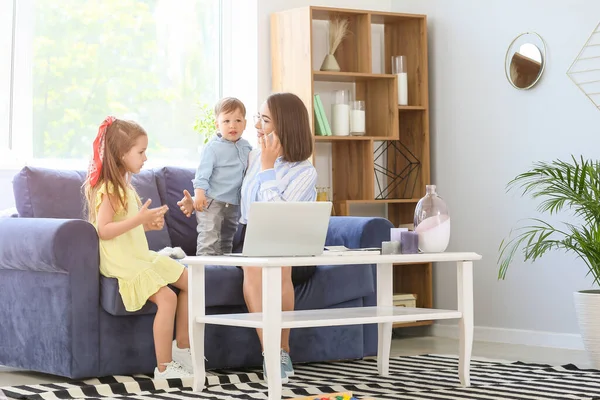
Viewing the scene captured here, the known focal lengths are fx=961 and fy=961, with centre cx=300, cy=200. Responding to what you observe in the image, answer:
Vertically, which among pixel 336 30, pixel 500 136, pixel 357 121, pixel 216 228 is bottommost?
pixel 216 228

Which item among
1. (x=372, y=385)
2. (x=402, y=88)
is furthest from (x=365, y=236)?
(x=402, y=88)

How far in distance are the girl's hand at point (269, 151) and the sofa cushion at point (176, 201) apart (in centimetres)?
98

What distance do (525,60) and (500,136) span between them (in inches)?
16.0

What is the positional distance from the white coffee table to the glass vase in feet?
0.26

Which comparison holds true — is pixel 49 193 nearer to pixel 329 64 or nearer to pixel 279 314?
pixel 279 314

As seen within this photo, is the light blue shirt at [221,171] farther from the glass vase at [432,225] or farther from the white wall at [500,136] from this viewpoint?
the white wall at [500,136]

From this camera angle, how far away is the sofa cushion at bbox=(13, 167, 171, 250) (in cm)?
384

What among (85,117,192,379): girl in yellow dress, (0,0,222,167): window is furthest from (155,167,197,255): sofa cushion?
(85,117,192,379): girl in yellow dress

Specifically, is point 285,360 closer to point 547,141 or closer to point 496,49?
point 547,141

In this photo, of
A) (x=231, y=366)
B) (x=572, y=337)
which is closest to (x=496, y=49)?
(x=572, y=337)

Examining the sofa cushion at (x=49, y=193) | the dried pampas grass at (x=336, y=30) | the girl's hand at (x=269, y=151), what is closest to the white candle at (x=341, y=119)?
the dried pampas grass at (x=336, y=30)

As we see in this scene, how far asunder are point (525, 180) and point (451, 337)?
37.3 inches

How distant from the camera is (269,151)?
136 inches

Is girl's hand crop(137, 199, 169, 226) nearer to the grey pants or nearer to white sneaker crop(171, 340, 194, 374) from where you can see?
white sneaker crop(171, 340, 194, 374)
